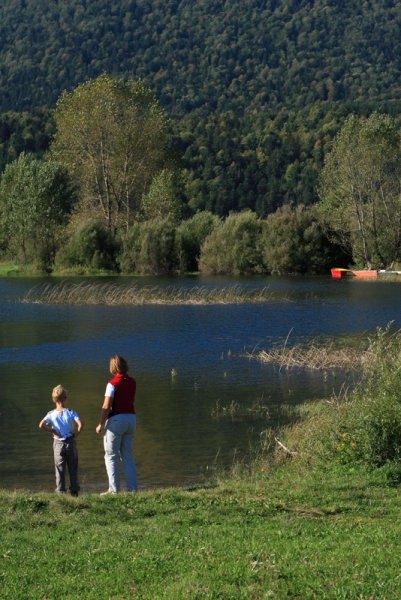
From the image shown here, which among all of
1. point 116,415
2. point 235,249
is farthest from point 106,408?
point 235,249

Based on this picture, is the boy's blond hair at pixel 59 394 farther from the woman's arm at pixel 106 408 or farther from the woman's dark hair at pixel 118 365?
the woman's dark hair at pixel 118 365

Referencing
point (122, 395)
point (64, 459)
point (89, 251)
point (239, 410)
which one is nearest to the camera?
point (64, 459)

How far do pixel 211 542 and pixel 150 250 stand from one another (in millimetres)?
69528

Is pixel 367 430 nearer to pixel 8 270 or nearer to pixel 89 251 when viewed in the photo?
pixel 89 251

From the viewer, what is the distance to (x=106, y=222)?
8856cm

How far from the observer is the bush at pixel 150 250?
258ft

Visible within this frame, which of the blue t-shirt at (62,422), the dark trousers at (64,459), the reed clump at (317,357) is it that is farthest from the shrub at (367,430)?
the reed clump at (317,357)

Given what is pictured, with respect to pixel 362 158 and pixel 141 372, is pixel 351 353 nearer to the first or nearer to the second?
pixel 141 372

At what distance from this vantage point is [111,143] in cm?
8638

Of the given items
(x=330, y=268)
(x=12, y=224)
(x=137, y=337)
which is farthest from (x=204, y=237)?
(x=137, y=337)

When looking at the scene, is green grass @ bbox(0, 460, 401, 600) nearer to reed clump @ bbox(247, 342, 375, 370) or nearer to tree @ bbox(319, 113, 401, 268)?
reed clump @ bbox(247, 342, 375, 370)

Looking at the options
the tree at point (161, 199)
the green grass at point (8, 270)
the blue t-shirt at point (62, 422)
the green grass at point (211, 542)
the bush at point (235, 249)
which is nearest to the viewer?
the green grass at point (211, 542)

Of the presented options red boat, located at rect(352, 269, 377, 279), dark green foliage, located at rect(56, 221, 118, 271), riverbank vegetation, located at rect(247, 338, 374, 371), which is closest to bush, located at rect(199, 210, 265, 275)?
dark green foliage, located at rect(56, 221, 118, 271)

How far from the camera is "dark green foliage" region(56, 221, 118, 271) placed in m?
78.9
